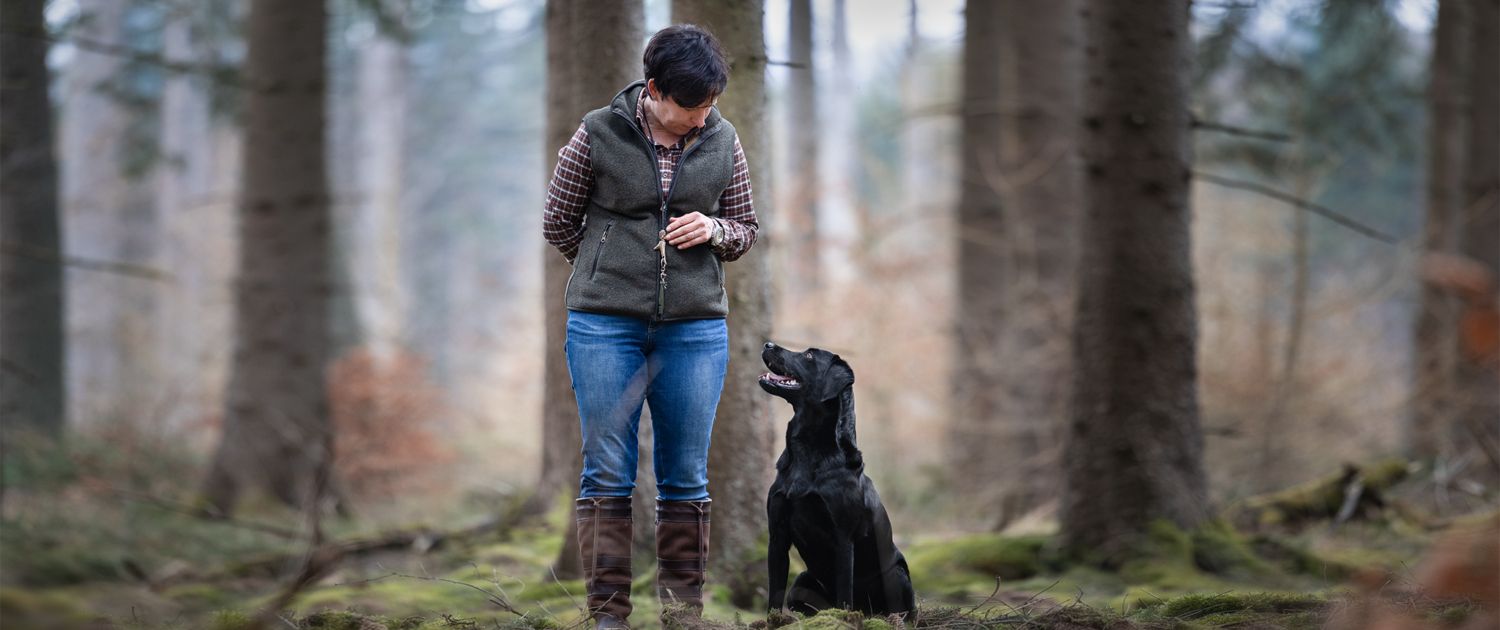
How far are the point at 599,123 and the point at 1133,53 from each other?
4.10 m

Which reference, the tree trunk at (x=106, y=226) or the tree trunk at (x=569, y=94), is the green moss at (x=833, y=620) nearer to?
the tree trunk at (x=569, y=94)

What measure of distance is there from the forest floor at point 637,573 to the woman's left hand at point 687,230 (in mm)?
1344

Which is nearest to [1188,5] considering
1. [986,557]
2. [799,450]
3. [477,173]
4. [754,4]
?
[754,4]

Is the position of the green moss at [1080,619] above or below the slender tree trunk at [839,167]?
below

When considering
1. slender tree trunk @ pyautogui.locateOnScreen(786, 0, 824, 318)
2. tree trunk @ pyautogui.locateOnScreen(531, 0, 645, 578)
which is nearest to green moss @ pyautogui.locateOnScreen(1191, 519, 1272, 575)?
tree trunk @ pyautogui.locateOnScreen(531, 0, 645, 578)

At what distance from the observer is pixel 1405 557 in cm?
704

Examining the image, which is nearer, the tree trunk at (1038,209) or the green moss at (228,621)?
the green moss at (228,621)

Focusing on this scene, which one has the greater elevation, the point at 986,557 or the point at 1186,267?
the point at 1186,267

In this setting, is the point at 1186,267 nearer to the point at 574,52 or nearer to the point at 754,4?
the point at 754,4

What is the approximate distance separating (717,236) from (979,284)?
929cm

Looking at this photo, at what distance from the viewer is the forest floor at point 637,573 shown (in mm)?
4363

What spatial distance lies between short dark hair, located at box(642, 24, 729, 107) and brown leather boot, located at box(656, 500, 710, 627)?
144 cm

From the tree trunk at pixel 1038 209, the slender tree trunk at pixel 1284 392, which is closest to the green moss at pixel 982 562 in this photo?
the tree trunk at pixel 1038 209

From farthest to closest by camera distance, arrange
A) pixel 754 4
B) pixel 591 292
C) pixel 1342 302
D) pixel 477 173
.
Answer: pixel 477 173 < pixel 1342 302 < pixel 754 4 < pixel 591 292
